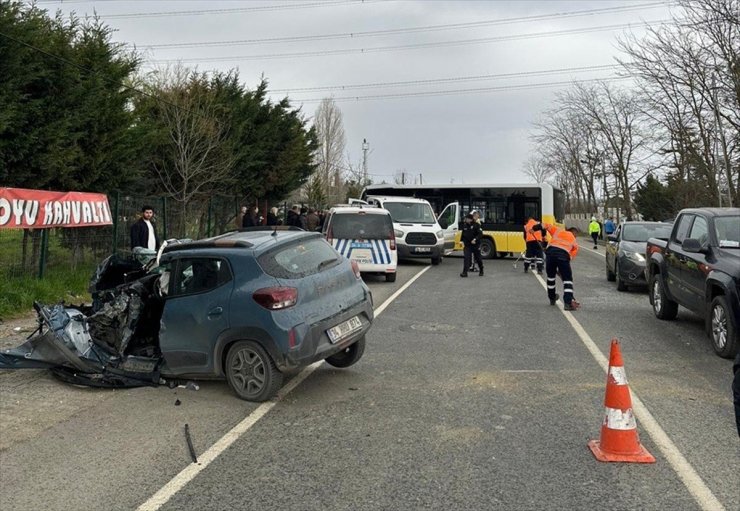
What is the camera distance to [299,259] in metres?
6.38

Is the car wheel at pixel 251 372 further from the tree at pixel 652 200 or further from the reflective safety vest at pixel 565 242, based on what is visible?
the tree at pixel 652 200

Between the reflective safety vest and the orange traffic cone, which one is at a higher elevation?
the reflective safety vest

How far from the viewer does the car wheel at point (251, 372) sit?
588 centimetres

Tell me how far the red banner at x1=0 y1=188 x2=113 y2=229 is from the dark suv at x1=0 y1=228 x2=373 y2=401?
4544mm

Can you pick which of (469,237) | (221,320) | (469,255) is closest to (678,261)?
(221,320)

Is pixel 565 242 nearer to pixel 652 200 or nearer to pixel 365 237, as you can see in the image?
pixel 365 237

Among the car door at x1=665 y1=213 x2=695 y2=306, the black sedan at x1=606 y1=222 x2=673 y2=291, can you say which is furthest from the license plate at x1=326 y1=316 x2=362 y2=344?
the black sedan at x1=606 y1=222 x2=673 y2=291

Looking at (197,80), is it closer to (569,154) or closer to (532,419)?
(532,419)

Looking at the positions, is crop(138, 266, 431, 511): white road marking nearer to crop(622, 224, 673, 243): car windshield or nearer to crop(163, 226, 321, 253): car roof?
crop(163, 226, 321, 253): car roof

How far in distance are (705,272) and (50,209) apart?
10.7 metres

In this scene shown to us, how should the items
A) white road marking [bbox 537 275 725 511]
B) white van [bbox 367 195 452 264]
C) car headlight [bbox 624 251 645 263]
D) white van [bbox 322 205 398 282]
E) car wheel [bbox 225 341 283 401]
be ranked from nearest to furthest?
white road marking [bbox 537 275 725 511], car wheel [bbox 225 341 283 401], car headlight [bbox 624 251 645 263], white van [bbox 322 205 398 282], white van [bbox 367 195 452 264]

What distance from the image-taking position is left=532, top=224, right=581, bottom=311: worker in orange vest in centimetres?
1146

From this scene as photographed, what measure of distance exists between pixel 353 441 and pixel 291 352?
1.12 m

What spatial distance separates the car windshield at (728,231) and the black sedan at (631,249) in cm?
441
